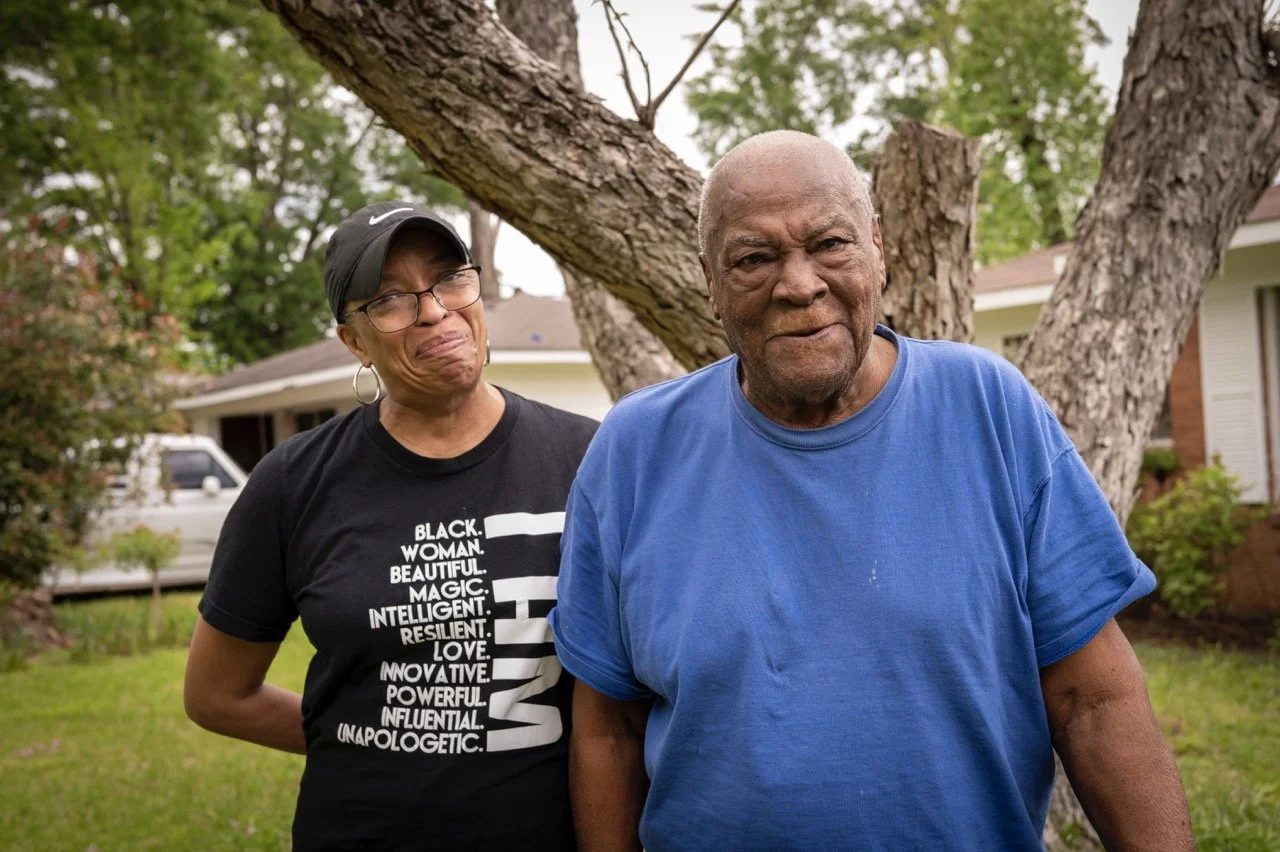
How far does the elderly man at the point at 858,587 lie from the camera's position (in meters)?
1.71

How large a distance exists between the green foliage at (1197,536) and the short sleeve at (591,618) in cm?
822

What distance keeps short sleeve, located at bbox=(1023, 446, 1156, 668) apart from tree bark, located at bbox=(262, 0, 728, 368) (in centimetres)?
179

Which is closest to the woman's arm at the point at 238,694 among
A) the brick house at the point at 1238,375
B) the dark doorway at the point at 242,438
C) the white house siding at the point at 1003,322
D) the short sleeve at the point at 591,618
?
the short sleeve at the point at 591,618

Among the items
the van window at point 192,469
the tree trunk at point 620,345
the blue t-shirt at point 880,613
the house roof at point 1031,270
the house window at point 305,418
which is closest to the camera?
the blue t-shirt at point 880,613

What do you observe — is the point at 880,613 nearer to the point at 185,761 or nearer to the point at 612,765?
the point at 612,765

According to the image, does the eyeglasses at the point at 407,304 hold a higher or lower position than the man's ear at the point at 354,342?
higher

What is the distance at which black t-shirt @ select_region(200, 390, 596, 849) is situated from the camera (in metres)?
2.19

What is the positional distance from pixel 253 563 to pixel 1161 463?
1060 centimetres

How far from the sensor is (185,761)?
716 centimetres

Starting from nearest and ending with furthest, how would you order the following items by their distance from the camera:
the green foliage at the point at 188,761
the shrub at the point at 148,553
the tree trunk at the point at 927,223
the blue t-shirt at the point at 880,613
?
the blue t-shirt at the point at 880,613
the tree trunk at the point at 927,223
the green foliage at the point at 188,761
the shrub at the point at 148,553

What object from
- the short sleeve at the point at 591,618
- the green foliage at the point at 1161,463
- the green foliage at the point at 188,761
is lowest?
the green foliage at the point at 188,761

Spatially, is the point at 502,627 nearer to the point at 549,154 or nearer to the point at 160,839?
the point at 549,154

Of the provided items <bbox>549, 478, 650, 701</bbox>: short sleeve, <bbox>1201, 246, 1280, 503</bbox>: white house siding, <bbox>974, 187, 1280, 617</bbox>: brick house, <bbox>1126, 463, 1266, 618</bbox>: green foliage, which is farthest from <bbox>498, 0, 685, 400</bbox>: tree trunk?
<bbox>1201, 246, 1280, 503</bbox>: white house siding

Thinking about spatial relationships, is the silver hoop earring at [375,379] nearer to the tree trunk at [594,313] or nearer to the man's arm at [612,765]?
the man's arm at [612,765]
